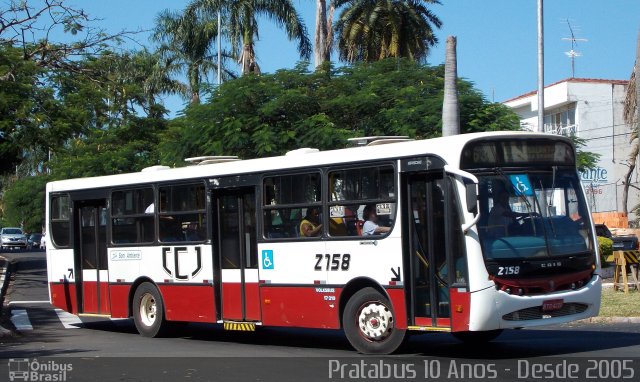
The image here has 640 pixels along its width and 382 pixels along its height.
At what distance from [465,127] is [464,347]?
14.4m

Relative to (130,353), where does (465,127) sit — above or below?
above

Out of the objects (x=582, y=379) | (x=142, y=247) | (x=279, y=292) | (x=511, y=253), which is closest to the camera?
(x=582, y=379)

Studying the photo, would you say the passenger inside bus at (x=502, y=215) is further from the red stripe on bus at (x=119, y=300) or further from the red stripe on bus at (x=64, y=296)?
the red stripe on bus at (x=64, y=296)

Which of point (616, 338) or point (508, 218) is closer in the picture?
point (508, 218)

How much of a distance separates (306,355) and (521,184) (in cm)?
374

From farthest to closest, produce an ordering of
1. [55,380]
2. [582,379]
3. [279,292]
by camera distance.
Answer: [279,292] < [55,380] < [582,379]

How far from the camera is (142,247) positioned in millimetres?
16766

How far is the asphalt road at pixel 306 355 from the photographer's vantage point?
10.9 m

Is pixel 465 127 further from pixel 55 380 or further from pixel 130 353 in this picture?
pixel 55 380

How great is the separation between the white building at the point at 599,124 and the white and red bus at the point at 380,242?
38.6 m

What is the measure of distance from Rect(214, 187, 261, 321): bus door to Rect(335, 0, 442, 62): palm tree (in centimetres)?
2451

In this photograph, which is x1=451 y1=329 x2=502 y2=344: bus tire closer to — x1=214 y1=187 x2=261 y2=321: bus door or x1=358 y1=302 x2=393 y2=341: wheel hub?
x1=358 y1=302 x2=393 y2=341: wheel hub

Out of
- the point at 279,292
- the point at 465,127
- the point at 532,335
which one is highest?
the point at 465,127

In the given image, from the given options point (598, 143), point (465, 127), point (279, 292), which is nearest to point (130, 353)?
point (279, 292)
